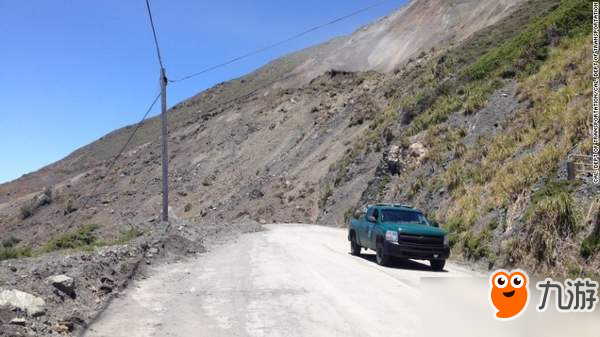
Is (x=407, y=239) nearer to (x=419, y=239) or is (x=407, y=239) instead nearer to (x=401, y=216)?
(x=419, y=239)

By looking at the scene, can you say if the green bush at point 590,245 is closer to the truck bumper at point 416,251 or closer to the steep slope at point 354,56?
the truck bumper at point 416,251

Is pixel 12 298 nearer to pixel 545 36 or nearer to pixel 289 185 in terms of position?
pixel 545 36

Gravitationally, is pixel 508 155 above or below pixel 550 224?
above

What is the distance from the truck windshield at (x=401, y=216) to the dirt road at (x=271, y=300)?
1.30 m

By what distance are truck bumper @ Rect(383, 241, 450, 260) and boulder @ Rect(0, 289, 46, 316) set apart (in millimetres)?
8914

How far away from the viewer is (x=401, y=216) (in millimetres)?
16344

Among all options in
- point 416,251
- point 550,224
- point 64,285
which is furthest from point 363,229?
point 64,285

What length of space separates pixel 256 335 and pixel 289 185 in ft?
135

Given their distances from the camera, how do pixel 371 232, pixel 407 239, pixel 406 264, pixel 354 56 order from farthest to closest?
pixel 354 56 → pixel 371 232 → pixel 406 264 → pixel 407 239

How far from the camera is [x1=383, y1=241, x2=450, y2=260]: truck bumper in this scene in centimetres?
1468

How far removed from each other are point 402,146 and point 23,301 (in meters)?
27.4

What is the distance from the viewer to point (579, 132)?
18.2 m

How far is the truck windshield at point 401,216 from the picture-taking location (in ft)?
53.1

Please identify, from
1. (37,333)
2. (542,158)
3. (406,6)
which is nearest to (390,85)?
(406,6)
